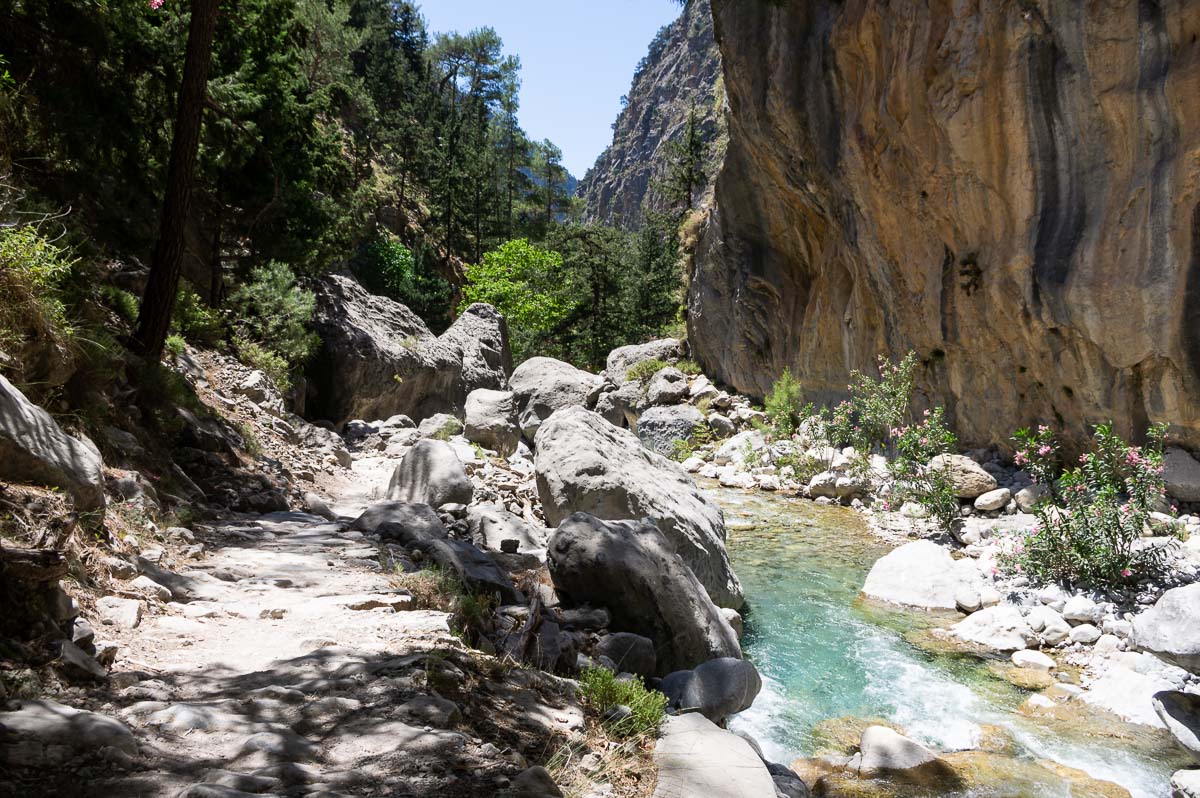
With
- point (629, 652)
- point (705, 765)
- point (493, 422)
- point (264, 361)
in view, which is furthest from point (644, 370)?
point (705, 765)

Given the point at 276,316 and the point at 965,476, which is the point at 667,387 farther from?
the point at 276,316

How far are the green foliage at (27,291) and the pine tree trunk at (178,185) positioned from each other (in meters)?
2.45

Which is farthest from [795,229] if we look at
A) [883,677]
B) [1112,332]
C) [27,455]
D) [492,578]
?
[27,455]

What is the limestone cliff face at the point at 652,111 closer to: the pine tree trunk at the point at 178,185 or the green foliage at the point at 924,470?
the green foliage at the point at 924,470

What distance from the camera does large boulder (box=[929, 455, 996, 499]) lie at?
1170 centimetres

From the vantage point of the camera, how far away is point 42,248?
5.04m

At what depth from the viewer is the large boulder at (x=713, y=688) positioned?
4883 mm

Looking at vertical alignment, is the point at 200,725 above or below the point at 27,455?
below

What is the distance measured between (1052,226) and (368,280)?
78.4 ft

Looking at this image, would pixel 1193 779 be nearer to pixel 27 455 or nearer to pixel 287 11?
pixel 27 455

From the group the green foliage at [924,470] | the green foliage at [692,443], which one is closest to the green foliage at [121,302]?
the green foliage at [924,470]

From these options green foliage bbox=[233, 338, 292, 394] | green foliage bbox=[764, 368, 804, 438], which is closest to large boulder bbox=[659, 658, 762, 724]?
green foliage bbox=[233, 338, 292, 394]

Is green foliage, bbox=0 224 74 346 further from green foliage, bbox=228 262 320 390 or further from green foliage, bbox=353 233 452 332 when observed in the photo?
green foliage, bbox=353 233 452 332

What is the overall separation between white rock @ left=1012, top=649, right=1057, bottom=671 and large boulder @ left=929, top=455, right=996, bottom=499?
5.15 metres
